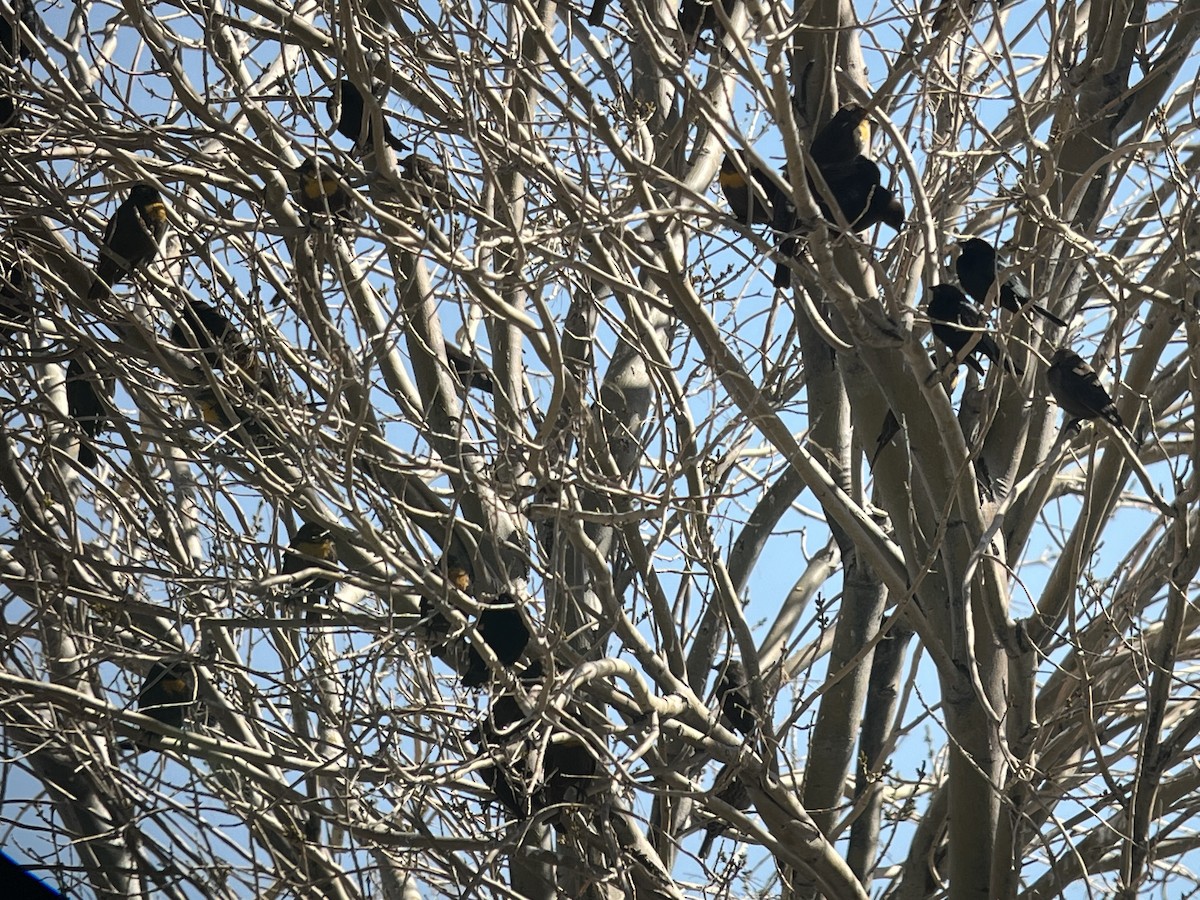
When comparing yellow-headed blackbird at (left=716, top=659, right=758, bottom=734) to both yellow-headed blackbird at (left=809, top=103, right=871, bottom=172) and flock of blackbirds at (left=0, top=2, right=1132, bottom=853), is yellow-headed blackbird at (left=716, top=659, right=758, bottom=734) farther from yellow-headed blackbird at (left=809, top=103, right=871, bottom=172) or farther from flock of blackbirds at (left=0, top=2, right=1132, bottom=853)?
yellow-headed blackbird at (left=809, top=103, right=871, bottom=172)

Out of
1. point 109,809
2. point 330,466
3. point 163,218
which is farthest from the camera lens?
point 109,809

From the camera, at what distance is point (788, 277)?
3859 millimetres

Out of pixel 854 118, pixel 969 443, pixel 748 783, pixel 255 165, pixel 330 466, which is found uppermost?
pixel 854 118

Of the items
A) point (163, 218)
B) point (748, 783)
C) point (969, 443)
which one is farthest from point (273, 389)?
point (969, 443)

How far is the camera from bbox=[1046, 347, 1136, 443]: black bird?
332 centimetres

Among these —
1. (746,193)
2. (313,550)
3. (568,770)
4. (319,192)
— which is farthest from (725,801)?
(319,192)

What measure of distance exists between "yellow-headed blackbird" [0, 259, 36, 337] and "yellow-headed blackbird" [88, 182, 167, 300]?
0.19 meters

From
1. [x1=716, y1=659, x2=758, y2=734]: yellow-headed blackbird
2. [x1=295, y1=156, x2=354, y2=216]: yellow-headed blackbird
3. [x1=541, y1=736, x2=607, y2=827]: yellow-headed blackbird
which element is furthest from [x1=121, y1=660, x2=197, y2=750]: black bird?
[x1=716, y1=659, x2=758, y2=734]: yellow-headed blackbird

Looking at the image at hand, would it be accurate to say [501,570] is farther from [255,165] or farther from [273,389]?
[255,165]

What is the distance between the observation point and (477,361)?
12.3ft

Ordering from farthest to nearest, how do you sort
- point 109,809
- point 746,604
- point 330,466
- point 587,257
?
point 746,604, point 109,809, point 587,257, point 330,466

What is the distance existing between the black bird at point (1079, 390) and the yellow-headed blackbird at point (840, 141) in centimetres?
81

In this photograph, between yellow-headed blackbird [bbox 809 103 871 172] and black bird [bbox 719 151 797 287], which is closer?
black bird [bbox 719 151 797 287]

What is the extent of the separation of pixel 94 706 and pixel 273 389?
1090 mm
